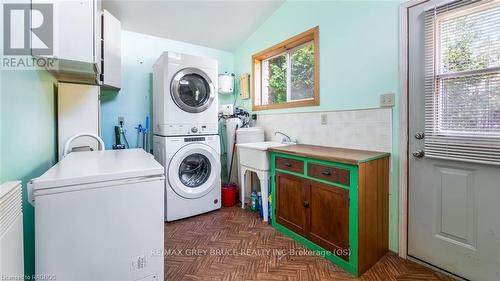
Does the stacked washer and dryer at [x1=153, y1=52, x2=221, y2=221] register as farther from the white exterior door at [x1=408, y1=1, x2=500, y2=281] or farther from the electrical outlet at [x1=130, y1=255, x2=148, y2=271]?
the white exterior door at [x1=408, y1=1, x2=500, y2=281]

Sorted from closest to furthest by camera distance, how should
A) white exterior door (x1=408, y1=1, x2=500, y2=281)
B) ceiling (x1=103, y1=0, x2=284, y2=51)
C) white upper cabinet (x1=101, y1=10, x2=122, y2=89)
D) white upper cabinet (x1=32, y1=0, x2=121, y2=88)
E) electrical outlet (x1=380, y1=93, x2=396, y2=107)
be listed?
1. white upper cabinet (x1=32, y1=0, x2=121, y2=88)
2. white exterior door (x1=408, y1=1, x2=500, y2=281)
3. electrical outlet (x1=380, y1=93, x2=396, y2=107)
4. white upper cabinet (x1=101, y1=10, x2=122, y2=89)
5. ceiling (x1=103, y1=0, x2=284, y2=51)

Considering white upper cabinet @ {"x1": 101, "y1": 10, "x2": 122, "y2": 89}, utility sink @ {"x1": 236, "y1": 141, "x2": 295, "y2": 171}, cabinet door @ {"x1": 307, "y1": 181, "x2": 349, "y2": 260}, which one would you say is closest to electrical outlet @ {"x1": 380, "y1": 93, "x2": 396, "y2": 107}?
cabinet door @ {"x1": 307, "y1": 181, "x2": 349, "y2": 260}

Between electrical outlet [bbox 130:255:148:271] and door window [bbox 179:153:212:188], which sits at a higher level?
door window [bbox 179:153:212:188]

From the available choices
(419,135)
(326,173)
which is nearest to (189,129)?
(326,173)

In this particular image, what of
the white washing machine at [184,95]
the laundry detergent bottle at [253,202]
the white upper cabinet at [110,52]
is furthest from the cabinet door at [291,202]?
the white upper cabinet at [110,52]

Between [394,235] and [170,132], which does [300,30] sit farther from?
[394,235]

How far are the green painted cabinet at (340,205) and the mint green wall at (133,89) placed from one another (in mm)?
2183

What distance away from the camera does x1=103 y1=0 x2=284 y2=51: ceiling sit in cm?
271

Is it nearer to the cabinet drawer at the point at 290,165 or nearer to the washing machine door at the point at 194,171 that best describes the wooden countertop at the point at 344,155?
the cabinet drawer at the point at 290,165

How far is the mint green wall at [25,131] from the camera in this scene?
1052mm

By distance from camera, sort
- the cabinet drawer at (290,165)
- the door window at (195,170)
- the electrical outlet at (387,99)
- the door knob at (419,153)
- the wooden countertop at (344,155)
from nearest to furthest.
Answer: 1. the wooden countertop at (344,155)
2. the door knob at (419,153)
3. the electrical outlet at (387,99)
4. the cabinet drawer at (290,165)
5. the door window at (195,170)

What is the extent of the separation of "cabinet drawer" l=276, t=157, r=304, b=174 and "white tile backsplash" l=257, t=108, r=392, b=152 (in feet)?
1.67

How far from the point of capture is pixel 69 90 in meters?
2.20

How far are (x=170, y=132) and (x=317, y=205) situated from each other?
1.73m
